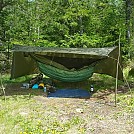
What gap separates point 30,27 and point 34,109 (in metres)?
6.51

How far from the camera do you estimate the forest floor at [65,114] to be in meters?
3.92

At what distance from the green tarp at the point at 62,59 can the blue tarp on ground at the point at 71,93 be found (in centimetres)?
29

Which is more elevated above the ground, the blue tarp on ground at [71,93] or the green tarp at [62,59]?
the green tarp at [62,59]

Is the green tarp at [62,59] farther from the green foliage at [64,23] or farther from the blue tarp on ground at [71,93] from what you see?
the green foliage at [64,23]

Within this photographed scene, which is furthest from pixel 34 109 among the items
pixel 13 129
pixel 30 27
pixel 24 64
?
pixel 30 27

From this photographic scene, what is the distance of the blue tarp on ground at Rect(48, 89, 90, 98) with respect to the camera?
239 inches

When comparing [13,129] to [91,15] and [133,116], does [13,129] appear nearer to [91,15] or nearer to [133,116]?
[133,116]

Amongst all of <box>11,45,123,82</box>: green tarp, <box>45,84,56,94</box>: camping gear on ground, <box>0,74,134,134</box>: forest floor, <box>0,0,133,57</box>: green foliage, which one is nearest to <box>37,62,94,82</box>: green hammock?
<box>11,45,123,82</box>: green tarp

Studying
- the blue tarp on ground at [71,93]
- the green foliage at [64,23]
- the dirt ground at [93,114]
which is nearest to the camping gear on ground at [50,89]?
the blue tarp on ground at [71,93]

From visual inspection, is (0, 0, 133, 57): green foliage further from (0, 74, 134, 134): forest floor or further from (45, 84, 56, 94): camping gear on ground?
(0, 74, 134, 134): forest floor

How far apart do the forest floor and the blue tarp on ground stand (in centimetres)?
23

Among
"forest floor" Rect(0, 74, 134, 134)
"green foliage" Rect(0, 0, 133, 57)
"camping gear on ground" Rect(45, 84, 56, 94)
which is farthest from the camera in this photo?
"green foliage" Rect(0, 0, 133, 57)

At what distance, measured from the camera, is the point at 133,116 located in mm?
4551

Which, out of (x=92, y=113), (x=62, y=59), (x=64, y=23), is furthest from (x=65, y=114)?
Result: (x=64, y=23)
